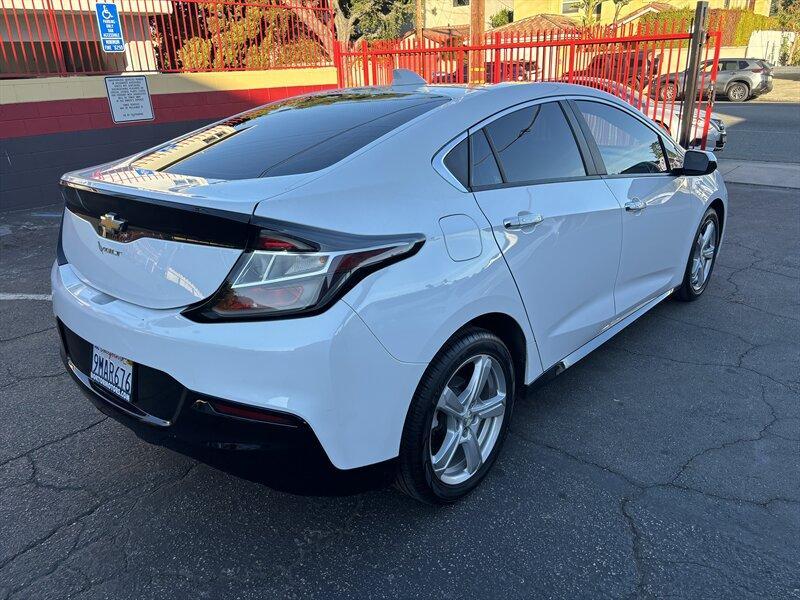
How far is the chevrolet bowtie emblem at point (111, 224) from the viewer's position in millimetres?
2305

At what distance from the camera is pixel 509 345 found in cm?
289

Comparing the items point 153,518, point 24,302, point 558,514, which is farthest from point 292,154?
point 24,302

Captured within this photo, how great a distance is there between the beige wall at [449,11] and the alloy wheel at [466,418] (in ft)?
163

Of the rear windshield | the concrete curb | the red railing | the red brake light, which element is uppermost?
the red railing

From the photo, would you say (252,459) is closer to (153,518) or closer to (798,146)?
(153,518)

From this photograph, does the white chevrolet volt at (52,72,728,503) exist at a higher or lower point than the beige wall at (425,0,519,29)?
lower

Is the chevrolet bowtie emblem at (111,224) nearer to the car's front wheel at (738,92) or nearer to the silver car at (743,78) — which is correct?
the silver car at (743,78)

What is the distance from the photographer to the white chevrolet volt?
2.04 metres

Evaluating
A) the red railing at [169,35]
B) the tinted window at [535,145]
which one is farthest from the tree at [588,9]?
the tinted window at [535,145]

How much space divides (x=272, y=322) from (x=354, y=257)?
1.09 feet

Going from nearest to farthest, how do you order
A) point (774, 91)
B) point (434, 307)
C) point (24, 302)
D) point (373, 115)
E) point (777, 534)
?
1. point (434, 307)
2. point (777, 534)
3. point (373, 115)
4. point (24, 302)
5. point (774, 91)

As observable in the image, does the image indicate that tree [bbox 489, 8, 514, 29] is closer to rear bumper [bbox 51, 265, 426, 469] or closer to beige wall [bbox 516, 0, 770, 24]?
beige wall [bbox 516, 0, 770, 24]

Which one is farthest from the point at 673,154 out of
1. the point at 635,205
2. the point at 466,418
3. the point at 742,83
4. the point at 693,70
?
the point at 742,83

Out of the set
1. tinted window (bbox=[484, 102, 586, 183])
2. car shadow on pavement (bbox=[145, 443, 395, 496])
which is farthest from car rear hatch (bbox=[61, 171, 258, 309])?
tinted window (bbox=[484, 102, 586, 183])
